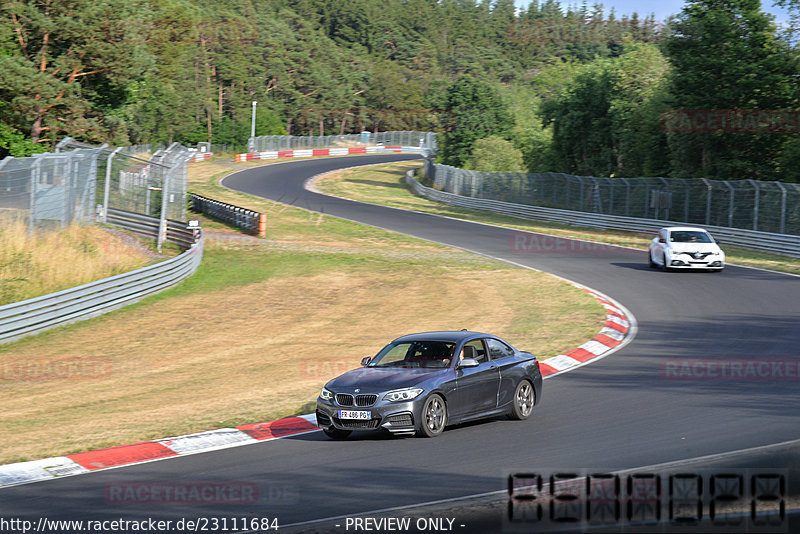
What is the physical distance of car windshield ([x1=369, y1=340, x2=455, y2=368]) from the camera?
1114cm

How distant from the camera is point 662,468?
297 inches

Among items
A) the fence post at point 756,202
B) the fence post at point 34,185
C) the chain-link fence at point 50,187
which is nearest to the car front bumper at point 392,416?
the chain-link fence at point 50,187

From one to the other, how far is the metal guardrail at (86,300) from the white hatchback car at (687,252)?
1554 cm

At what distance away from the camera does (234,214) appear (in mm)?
42438

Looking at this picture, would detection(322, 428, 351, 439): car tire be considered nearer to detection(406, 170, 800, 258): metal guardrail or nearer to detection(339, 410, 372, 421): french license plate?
detection(339, 410, 372, 421): french license plate

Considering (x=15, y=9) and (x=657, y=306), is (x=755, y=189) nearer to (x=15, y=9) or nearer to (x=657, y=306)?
(x=657, y=306)

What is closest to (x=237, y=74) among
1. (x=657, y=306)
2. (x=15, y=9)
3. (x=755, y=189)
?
(x=15, y=9)

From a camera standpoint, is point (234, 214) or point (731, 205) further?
point (234, 214)

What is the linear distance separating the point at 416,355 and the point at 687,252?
18.7m

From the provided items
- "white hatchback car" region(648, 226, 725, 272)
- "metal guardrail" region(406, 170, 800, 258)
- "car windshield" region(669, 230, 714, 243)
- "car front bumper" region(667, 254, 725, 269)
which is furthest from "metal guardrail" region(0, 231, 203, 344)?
"metal guardrail" region(406, 170, 800, 258)

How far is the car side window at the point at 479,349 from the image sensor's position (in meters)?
11.4

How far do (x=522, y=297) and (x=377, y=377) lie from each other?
14209 millimetres

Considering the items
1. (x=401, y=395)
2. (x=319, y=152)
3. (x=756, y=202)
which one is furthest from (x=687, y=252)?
(x=319, y=152)

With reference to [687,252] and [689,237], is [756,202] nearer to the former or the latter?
[689,237]
